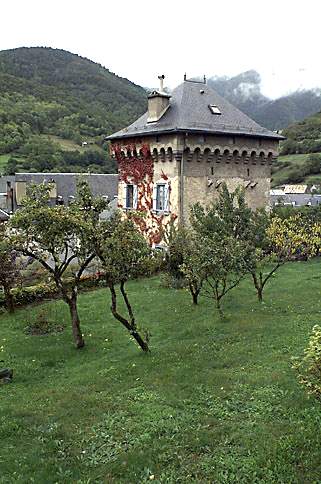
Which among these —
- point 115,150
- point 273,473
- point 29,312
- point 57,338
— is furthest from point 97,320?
point 115,150

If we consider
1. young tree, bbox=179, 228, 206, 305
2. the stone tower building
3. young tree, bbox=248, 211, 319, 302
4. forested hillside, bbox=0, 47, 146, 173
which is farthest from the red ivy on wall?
forested hillside, bbox=0, 47, 146, 173

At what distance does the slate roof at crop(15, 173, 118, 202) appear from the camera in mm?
62812

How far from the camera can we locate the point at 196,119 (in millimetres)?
30250

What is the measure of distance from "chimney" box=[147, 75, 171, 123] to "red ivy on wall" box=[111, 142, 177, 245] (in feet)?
5.99

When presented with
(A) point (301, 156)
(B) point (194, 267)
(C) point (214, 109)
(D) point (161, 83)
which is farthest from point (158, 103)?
(A) point (301, 156)

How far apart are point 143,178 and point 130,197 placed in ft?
6.89

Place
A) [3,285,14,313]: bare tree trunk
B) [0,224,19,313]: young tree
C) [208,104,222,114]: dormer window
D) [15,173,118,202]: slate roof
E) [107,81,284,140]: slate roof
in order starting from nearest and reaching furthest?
[0,224,19,313]: young tree → [3,285,14,313]: bare tree trunk → [107,81,284,140]: slate roof → [208,104,222,114]: dormer window → [15,173,118,202]: slate roof

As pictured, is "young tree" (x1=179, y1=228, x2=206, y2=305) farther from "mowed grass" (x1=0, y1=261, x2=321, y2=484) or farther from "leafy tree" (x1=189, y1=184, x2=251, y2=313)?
"mowed grass" (x1=0, y1=261, x2=321, y2=484)

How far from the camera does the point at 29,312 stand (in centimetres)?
2317

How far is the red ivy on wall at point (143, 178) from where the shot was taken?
31.9 m

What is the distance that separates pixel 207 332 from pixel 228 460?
8.49 metres

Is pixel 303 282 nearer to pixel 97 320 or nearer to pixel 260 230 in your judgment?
pixel 260 230

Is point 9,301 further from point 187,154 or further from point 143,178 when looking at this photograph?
point 187,154

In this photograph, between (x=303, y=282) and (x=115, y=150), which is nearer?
(x=303, y=282)
